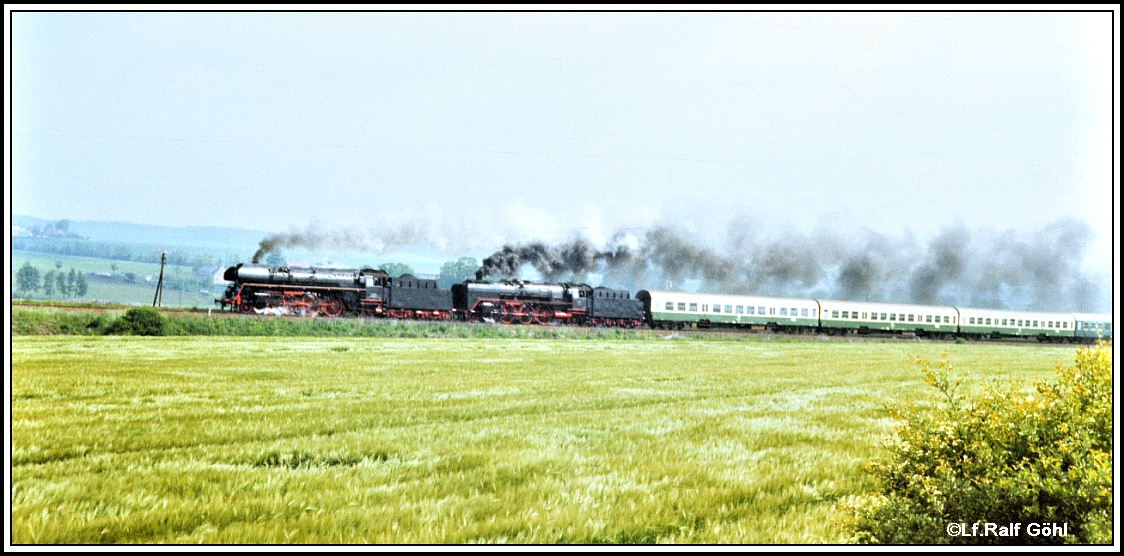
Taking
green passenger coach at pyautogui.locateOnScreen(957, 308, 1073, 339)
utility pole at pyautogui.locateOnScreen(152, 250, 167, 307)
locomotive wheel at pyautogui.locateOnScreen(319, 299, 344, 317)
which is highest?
utility pole at pyautogui.locateOnScreen(152, 250, 167, 307)

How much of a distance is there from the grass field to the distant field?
280 mm

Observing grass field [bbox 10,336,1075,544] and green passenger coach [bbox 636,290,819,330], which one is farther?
green passenger coach [bbox 636,290,819,330]

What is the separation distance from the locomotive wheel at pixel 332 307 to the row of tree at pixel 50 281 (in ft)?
6.38

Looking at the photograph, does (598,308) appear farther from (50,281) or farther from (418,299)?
(50,281)

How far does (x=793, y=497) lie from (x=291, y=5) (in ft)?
12.3

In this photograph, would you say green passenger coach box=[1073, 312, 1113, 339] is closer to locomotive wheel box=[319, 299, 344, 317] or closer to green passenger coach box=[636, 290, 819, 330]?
green passenger coach box=[636, 290, 819, 330]

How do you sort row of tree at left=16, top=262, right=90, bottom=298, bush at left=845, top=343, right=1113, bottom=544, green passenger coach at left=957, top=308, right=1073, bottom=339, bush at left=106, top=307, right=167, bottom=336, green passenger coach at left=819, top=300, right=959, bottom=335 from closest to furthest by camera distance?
bush at left=845, top=343, right=1113, bottom=544
row of tree at left=16, top=262, right=90, bottom=298
bush at left=106, top=307, right=167, bottom=336
green passenger coach at left=957, top=308, right=1073, bottom=339
green passenger coach at left=819, top=300, right=959, bottom=335

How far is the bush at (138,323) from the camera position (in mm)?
4816

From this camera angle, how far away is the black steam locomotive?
5.67 meters

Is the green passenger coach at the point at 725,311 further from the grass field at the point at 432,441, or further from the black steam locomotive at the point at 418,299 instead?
the grass field at the point at 432,441

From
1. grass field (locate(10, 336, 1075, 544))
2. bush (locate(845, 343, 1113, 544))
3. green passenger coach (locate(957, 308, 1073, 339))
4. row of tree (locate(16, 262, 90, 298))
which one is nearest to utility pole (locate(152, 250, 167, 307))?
grass field (locate(10, 336, 1075, 544))

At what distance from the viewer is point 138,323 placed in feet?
16.0

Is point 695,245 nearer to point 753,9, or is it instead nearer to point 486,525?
point 753,9

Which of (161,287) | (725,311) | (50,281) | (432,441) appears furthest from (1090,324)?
(50,281)
